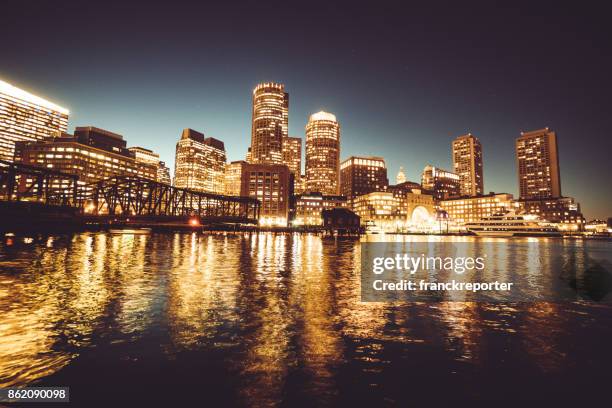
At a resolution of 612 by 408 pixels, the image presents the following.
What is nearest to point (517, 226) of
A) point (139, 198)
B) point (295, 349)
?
point (139, 198)

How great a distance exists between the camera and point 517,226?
132375mm

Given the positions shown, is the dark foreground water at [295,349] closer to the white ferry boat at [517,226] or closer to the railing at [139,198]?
the railing at [139,198]

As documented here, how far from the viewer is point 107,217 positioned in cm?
9712

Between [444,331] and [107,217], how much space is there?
11005 cm

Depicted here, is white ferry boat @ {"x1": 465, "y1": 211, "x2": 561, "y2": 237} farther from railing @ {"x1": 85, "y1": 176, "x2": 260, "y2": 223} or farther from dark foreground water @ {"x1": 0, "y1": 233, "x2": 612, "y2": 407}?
dark foreground water @ {"x1": 0, "y1": 233, "x2": 612, "y2": 407}

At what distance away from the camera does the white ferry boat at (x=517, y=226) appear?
131625mm

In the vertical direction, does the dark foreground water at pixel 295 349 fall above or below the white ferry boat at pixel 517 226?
below

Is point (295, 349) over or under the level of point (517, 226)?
under

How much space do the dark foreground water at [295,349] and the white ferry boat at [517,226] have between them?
143748mm

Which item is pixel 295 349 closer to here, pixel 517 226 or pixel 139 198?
pixel 139 198

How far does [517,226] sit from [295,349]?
506ft

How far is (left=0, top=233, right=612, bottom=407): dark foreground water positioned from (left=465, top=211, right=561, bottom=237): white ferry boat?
472ft

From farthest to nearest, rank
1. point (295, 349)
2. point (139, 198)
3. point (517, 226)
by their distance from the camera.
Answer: point (517, 226) → point (139, 198) → point (295, 349)

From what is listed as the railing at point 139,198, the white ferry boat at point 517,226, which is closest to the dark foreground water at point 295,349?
the railing at point 139,198
